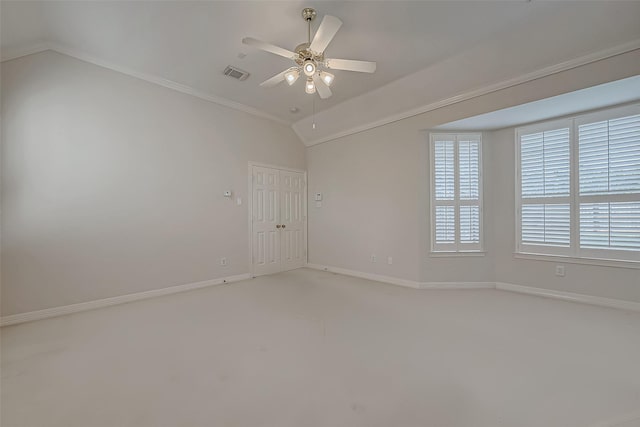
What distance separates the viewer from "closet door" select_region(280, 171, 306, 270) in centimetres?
533

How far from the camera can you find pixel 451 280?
13.1ft

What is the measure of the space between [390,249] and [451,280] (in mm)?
1041

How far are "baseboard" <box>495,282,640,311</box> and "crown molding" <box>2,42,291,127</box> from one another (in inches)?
200

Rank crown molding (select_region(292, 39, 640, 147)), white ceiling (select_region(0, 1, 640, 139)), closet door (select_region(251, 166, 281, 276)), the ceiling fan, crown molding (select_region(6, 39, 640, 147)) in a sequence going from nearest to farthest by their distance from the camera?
the ceiling fan < white ceiling (select_region(0, 1, 640, 139)) < crown molding (select_region(292, 39, 640, 147)) < crown molding (select_region(6, 39, 640, 147)) < closet door (select_region(251, 166, 281, 276))

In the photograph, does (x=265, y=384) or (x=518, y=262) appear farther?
(x=518, y=262)

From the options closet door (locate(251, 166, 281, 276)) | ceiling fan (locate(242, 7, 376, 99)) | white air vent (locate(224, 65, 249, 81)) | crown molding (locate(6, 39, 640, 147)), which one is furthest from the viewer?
closet door (locate(251, 166, 281, 276))

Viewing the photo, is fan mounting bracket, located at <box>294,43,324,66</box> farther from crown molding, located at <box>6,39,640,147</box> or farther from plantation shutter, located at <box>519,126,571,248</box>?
plantation shutter, located at <box>519,126,571,248</box>

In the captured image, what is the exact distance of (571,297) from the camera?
338 centimetres

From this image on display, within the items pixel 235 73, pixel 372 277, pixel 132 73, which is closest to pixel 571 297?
pixel 372 277

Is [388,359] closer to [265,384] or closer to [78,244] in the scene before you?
[265,384]

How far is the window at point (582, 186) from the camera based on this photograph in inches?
122

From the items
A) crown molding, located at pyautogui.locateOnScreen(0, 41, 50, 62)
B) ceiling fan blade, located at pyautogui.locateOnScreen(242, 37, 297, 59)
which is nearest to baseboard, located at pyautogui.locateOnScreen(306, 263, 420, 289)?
ceiling fan blade, located at pyautogui.locateOnScreen(242, 37, 297, 59)

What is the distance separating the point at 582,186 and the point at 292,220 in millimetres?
4688

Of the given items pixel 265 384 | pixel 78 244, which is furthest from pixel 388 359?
pixel 78 244
